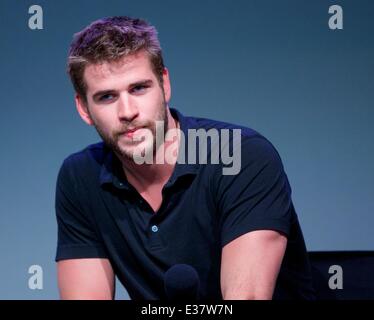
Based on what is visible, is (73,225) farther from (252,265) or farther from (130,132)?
(252,265)

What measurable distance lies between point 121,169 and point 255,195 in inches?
13.5

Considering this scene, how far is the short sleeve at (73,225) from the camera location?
5.18ft

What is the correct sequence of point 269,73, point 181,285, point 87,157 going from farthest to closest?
point 269,73, point 87,157, point 181,285

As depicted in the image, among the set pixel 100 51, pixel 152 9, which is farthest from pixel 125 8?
pixel 100 51

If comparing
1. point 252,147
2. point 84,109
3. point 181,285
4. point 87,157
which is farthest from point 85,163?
point 181,285

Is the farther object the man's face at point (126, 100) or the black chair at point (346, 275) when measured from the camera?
the black chair at point (346, 275)

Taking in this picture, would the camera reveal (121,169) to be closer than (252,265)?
No

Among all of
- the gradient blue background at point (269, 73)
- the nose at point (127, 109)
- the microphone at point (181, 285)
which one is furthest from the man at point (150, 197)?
the gradient blue background at point (269, 73)

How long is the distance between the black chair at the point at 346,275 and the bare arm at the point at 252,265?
263mm

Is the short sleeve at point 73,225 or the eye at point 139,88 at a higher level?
the eye at point 139,88

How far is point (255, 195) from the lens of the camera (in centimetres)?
140

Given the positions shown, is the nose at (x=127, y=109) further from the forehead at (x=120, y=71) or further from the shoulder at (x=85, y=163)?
the shoulder at (x=85, y=163)

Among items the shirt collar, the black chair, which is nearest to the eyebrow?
the shirt collar

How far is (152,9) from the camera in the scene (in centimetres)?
218
